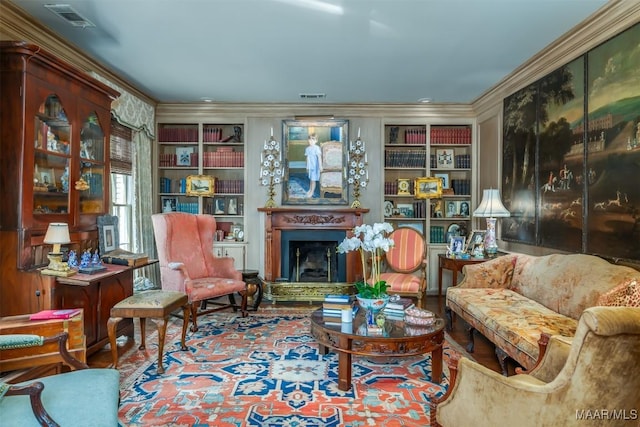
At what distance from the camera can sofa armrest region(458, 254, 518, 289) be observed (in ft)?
13.1

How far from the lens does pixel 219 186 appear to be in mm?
5902

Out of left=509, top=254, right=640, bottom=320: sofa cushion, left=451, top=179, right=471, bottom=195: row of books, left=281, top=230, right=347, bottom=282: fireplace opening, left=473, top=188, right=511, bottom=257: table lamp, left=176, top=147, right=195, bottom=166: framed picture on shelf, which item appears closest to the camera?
left=509, top=254, right=640, bottom=320: sofa cushion

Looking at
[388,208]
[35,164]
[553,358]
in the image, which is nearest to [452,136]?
[388,208]

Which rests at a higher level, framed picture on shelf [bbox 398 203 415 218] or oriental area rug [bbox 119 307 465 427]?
framed picture on shelf [bbox 398 203 415 218]

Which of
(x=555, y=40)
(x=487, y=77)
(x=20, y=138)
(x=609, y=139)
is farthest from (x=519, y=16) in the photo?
(x=20, y=138)

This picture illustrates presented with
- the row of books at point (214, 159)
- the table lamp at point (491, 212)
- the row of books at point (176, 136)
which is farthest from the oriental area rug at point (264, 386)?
the row of books at point (176, 136)

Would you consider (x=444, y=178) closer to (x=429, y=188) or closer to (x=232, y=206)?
(x=429, y=188)

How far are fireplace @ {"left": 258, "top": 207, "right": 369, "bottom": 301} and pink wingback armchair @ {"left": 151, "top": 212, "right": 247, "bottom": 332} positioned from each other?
2.88 feet

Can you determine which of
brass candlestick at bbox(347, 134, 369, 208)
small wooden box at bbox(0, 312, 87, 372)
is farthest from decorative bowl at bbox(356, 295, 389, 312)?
brass candlestick at bbox(347, 134, 369, 208)

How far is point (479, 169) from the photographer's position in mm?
5648

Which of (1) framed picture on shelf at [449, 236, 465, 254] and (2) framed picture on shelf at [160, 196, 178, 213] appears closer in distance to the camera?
(1) framed picture on shelf at [449, 236, 465, 254]

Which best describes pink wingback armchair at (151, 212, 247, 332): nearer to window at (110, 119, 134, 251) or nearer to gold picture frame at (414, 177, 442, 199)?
window at (110, 119, 134, 251)

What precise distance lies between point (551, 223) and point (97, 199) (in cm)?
438

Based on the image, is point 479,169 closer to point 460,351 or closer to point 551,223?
point 551,223
